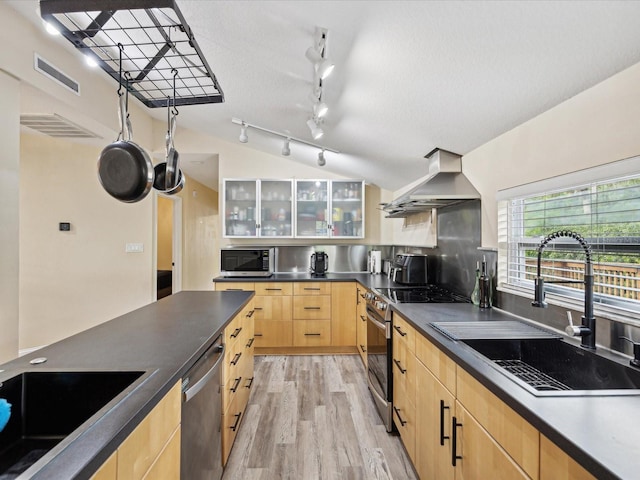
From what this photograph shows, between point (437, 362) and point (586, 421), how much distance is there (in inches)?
26.7

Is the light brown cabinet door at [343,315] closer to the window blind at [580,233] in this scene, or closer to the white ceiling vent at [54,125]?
the window blind at [580,233]

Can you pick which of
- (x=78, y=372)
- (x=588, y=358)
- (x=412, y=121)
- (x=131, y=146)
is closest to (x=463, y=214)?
(x=412, y=121)

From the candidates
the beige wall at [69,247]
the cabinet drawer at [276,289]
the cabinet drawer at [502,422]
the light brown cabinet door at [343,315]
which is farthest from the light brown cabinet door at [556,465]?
the beige wall at [69,247]

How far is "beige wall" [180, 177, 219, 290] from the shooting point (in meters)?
5.01

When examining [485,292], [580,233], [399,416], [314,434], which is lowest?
[314,434]

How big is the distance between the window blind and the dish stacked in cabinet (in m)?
1.68

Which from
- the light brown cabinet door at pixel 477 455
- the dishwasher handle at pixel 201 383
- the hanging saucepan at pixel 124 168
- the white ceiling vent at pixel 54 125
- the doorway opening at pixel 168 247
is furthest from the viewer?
the doorway opening at pixel 168 247

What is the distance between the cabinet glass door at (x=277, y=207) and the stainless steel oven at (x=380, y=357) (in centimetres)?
177

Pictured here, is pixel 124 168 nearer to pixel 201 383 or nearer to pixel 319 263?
pixel 201 383

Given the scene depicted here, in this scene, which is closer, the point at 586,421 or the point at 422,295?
the point at 586,421

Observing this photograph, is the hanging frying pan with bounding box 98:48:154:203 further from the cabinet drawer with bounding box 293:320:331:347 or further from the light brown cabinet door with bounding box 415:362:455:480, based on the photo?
the cabinet drawer with bounding box 293:320:331:347

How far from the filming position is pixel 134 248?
4.08 metres

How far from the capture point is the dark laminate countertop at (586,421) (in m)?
0.61

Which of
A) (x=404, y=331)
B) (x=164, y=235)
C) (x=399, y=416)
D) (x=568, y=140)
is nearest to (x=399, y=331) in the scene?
(x=404, y=331)
